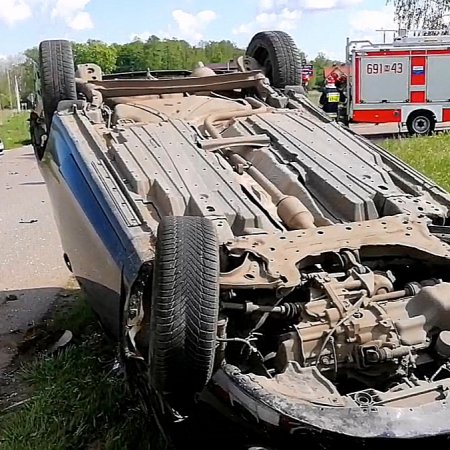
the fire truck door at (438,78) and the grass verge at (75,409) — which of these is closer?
the grass verge at (75,409)

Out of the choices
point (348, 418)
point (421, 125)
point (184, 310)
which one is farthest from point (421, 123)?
point (348, 418)

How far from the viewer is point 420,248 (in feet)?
13.6

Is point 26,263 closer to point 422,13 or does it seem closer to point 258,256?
point 258,256

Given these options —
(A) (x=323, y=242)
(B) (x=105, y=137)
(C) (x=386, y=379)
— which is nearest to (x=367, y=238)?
(A) (x=323, y=242)

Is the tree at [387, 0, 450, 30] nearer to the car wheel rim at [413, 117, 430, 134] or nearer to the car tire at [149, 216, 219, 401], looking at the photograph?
the car wheel rim at [413, 117, 430, 134]

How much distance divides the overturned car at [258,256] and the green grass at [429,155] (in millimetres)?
4972

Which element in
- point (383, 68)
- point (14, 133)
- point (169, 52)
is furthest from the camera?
point (169, 52)

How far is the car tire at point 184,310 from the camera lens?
3.47 metres

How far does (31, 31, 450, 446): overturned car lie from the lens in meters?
3.47

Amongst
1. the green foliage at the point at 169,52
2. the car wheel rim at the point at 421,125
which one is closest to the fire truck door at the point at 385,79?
the car wheel rim at the point at 421,125

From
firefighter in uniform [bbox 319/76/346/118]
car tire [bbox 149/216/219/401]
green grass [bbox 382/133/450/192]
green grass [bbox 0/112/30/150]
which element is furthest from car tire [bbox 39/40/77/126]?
green grass [bbox 0/112/30/150]

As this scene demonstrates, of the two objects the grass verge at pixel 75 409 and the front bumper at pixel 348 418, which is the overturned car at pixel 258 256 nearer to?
the front bumper at pixel 348 418

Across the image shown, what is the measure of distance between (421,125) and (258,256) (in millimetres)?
15793

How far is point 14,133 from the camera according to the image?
98.5 ft
